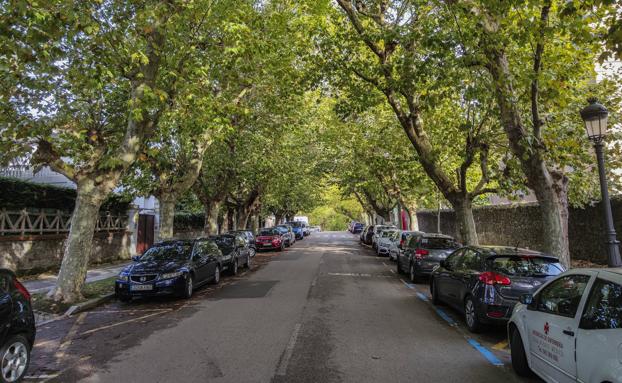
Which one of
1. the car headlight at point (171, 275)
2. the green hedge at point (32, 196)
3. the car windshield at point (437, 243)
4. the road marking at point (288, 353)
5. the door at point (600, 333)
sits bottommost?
the road marking at point (288, 353)

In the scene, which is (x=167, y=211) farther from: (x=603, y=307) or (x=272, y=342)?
(x=603, y=307)

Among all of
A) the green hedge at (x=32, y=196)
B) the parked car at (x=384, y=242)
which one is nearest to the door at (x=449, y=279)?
the parked car at (x=384, y=242)

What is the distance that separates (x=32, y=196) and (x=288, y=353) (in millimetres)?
13154

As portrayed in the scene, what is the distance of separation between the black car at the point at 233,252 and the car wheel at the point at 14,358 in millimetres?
9796

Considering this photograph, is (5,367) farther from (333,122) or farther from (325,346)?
(333,122)

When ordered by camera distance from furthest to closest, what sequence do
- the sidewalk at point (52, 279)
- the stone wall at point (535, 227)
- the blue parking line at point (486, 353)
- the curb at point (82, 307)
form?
the stone wall at point (535, 227), the sidewalk at point (52, 279), the curb at point (82, 307), the blue parking line at point (486, 353)

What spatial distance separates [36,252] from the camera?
1492 cm

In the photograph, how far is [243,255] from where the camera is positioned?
58.2ft

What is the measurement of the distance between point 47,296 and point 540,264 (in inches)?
415

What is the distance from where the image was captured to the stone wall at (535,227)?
50.0 feet

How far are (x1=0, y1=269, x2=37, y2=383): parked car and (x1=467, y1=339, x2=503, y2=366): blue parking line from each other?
601 centimetres

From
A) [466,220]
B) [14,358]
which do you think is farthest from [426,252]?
[14,358]

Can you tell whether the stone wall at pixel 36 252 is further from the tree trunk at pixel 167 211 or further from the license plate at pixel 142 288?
the license plate at pixel 142 288

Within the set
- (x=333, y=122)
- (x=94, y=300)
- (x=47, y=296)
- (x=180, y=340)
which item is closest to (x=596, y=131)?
(x=180, y=340)
